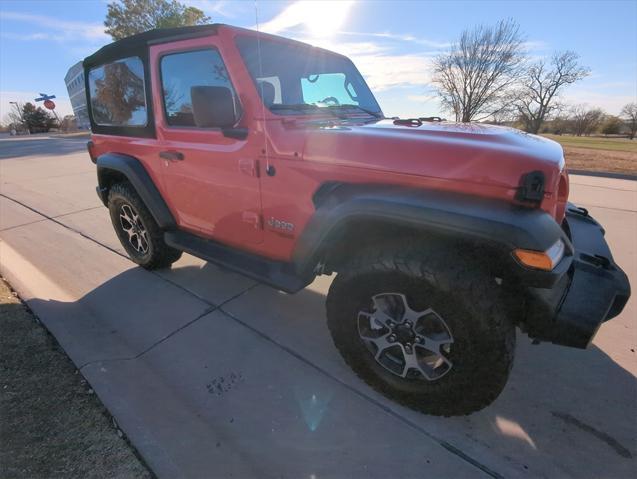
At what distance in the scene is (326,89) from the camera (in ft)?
Result: 8.96

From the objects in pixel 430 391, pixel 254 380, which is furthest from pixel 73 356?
pixel 430 391

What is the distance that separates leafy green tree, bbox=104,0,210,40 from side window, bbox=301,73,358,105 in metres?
32.8

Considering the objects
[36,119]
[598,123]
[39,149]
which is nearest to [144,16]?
[39,149]

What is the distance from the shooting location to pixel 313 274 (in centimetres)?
213

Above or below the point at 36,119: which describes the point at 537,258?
above

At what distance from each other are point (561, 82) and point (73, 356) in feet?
163

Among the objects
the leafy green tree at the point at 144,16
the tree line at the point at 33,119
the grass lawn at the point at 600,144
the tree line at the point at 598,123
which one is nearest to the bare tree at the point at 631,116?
the tree line at the point at 598,123

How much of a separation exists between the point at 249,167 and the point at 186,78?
92cm

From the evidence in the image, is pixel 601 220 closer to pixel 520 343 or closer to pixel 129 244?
pixel 520 343

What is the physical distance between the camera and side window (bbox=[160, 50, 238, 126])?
2.24m

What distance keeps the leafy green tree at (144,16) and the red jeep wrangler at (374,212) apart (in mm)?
33040

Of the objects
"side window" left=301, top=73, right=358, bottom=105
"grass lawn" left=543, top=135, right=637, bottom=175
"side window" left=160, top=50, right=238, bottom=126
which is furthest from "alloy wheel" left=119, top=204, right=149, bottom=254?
"grass lawn" left=543, top=135, right=637, bottom=175

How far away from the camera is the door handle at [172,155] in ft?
8.47

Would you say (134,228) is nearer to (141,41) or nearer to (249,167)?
(141,41)
